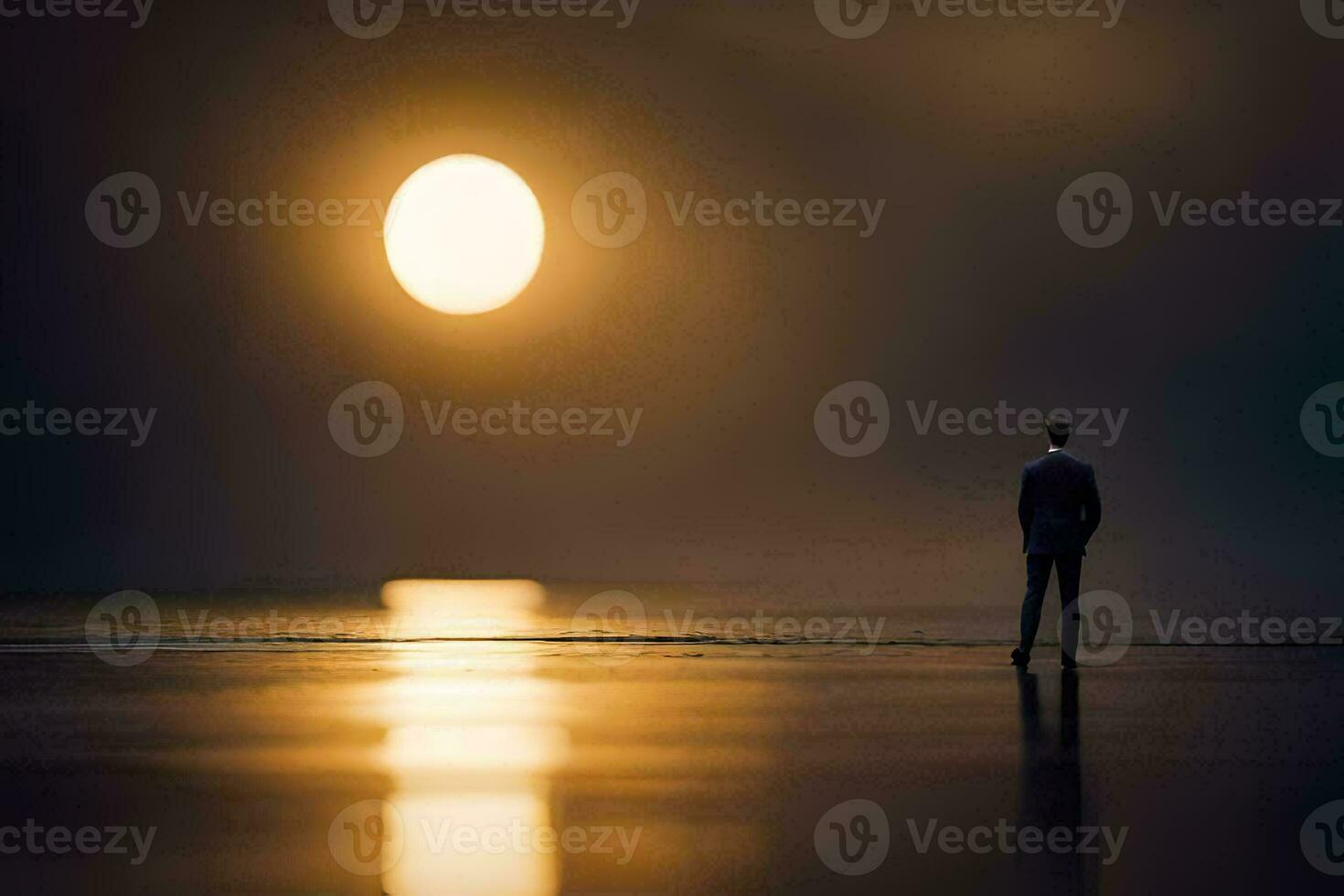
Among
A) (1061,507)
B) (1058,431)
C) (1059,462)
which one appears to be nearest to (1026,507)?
(1061,507)

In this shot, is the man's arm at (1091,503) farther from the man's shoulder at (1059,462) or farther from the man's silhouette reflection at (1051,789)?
the man's silhouette reflection at (1051,789)

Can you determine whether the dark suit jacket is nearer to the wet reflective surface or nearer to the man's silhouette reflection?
the wet reflective surface

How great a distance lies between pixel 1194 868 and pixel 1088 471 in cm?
714

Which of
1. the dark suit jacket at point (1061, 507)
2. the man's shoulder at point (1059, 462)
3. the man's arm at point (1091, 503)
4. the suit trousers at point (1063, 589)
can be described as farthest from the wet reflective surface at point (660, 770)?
the man's shoulder at point (1059, 462)

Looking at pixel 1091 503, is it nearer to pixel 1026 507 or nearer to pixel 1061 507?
pixel 1061 507

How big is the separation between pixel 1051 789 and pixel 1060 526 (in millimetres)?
5468

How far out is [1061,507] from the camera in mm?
13188

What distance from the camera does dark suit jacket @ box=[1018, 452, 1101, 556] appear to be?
13.1 meters

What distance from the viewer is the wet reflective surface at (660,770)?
6.31m

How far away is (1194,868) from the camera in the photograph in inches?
249

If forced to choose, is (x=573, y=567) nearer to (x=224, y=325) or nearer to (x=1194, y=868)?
(x=224, y=325)

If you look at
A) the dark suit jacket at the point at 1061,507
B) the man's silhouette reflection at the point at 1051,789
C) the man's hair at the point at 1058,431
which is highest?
the man's hair at the point at 1058,431

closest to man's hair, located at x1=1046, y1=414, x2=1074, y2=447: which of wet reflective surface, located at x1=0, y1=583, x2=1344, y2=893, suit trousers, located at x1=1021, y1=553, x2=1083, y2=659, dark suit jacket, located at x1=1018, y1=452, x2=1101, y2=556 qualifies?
dark suit jacket, located at x1=1018, y1=452, x2=1101, y2=556

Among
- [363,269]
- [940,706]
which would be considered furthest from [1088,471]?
[363,269]
